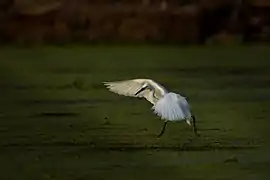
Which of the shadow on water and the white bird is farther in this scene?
the shadow on water

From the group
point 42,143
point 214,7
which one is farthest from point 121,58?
point 42,143

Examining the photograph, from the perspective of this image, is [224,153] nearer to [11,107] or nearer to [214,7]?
[11,107]

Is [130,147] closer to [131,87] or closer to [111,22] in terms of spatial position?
[131,87]

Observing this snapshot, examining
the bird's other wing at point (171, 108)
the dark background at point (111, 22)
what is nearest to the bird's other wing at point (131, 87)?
the bird's other wing at point (171, 108)

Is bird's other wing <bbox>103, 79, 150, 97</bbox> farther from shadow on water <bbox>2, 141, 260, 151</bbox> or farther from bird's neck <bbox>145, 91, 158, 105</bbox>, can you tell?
shadow on water <bbox>2, 141, 260, 151</bbox>

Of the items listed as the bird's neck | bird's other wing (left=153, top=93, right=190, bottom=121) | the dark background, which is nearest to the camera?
bird's other wing (left=153, top=93, right=190, bottom=121)

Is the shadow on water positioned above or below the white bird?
below

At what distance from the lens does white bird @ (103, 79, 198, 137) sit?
6.04 feet

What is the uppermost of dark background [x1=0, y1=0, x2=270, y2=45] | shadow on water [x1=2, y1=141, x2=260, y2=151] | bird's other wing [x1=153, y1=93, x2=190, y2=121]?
dark background [x1=0, y1=0, x2=270, y2=45]

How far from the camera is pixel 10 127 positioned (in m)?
2.10

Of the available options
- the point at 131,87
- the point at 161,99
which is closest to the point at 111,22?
the point at 131,87

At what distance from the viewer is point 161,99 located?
188cm

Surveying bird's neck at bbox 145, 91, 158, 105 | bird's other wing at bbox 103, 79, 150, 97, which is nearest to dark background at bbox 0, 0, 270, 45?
bird's other wing at bbox 103, 79, 150, 97

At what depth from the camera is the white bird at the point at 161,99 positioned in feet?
6.04
